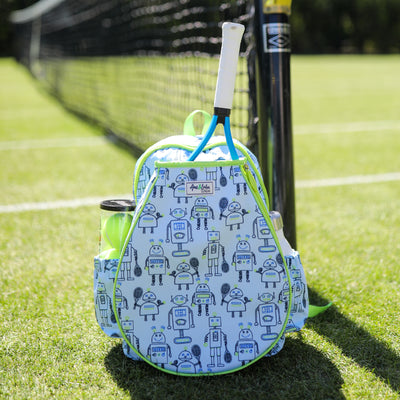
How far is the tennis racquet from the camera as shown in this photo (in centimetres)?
164

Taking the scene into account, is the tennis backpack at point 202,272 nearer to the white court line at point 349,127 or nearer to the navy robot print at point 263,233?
the navy robot print at point 263,233

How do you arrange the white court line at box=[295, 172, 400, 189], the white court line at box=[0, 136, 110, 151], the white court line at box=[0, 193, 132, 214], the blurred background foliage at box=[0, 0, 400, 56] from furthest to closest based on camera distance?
the blurred background foliage at box=[0, 0, 400, 56]
the white court line at box=[0, 136, 110, 151]
the white court line at box=[295, 172, 400, 189]
the white court line at box=[0, 193, 132, 214]

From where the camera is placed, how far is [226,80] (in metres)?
1.67

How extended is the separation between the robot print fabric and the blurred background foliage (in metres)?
29.7

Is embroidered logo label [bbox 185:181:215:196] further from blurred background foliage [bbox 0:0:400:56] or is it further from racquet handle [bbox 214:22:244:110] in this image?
blurred background foliage [bbox 0:0:400:56]

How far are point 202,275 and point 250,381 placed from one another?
0.33m

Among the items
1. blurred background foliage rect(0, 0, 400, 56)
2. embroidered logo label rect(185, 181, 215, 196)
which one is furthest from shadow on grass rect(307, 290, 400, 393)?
blurred background foliage rect(0, 0, 400, 56)

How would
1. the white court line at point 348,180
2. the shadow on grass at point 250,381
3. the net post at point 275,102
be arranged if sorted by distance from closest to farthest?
the shadow on grass at point 250,381 → the net post at point 275,102 → the white court line at point 348,180

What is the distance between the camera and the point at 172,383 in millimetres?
1584

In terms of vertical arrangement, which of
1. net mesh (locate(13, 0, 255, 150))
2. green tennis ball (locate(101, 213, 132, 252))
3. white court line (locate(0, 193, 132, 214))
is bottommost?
white court line (locate(0, 193, 132, 214))

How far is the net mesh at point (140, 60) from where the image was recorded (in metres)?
4.13

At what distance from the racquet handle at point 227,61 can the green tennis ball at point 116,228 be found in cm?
44

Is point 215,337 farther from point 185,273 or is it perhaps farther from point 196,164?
point 196,164

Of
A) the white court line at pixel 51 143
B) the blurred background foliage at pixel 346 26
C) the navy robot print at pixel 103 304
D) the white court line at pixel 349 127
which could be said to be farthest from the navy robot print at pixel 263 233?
the blurred background foliage at pixel 346 26
